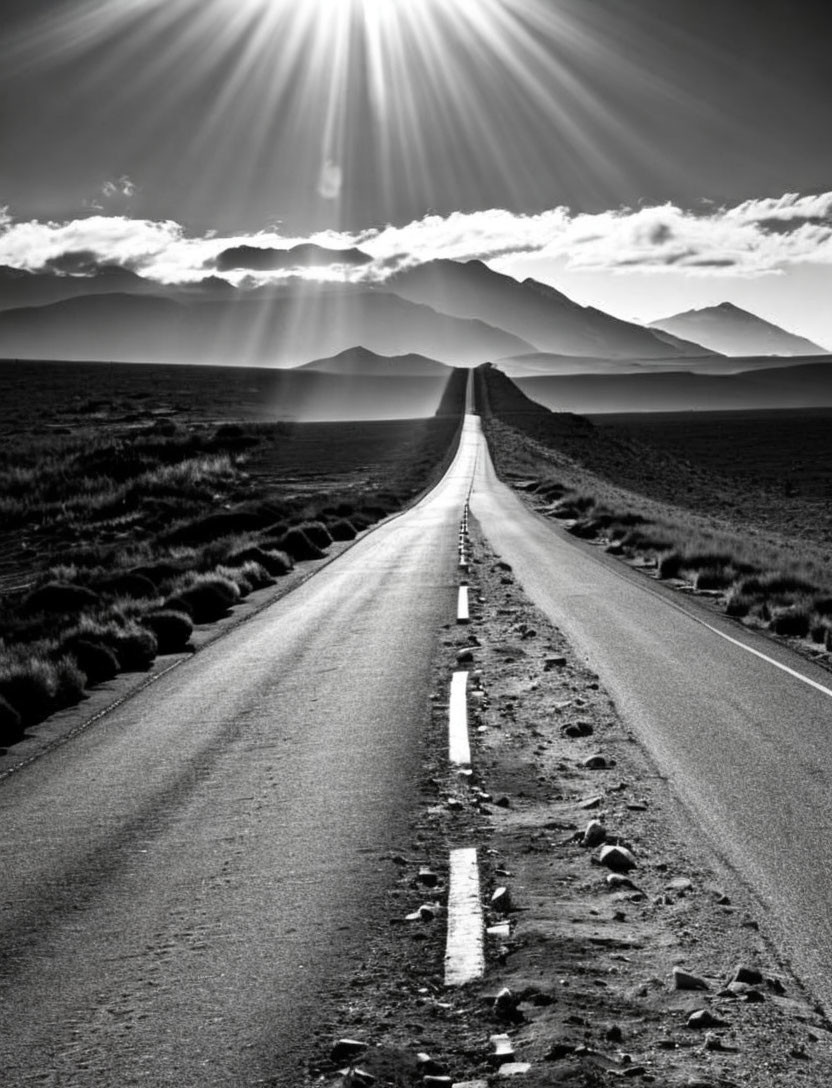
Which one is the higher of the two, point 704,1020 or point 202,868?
point 704,1020

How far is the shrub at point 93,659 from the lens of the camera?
1330 cm

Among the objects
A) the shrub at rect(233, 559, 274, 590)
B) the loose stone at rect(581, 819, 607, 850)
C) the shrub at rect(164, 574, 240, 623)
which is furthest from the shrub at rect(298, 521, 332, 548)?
the loose stone at rect(581, 819, 607, 850)

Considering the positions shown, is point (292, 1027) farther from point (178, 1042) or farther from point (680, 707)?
point (680, 707)

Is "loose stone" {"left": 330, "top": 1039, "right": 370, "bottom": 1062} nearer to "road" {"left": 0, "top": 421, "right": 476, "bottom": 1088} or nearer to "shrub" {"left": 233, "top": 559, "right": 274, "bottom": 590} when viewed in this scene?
"road" {"left": 0, "top": 421, "right": 476, "bottom": 1088}

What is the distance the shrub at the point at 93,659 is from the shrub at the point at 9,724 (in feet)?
8.54

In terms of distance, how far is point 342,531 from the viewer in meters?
33.5

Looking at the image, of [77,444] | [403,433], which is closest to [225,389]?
[403,433]

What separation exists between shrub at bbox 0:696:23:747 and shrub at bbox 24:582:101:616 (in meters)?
9.87

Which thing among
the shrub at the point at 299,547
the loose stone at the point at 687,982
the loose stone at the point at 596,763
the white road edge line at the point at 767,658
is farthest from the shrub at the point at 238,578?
the loose stone at the point at 687,982

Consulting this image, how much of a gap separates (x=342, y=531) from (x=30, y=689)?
72.6 ft

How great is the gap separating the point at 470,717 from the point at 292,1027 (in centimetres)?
595

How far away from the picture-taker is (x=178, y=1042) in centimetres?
442

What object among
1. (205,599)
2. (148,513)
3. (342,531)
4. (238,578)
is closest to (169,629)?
(205,599)

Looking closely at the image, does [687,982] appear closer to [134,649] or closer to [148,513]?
[134,649]
